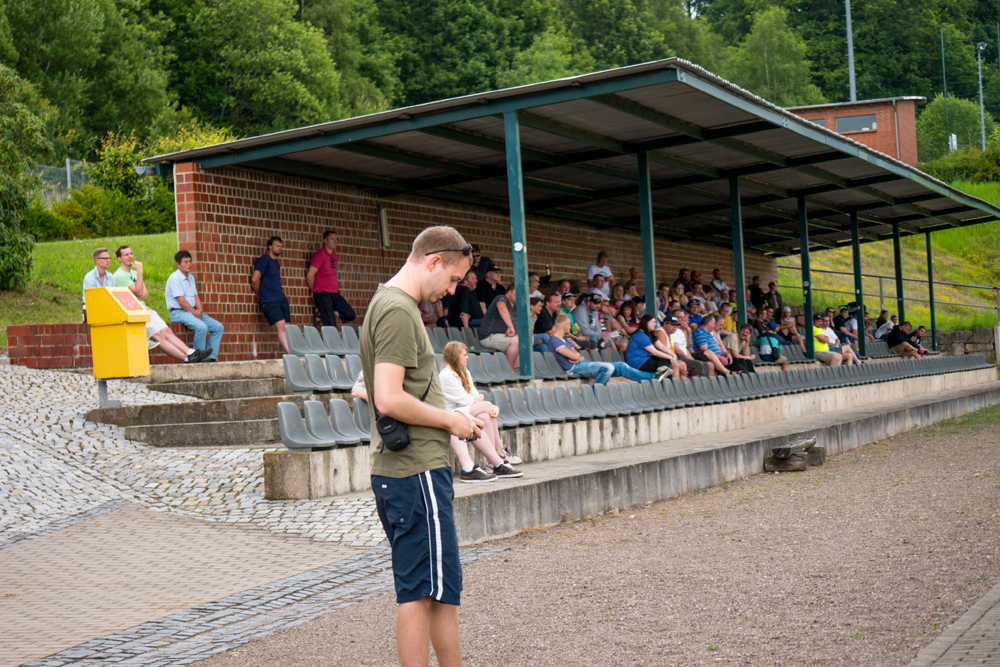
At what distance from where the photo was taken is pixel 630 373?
13.5 metres

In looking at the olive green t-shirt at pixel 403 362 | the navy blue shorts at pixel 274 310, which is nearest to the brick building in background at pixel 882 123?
the navy blue shorts at pixel 274 310

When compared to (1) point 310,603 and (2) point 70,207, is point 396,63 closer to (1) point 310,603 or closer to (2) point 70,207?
(2) point 70,207

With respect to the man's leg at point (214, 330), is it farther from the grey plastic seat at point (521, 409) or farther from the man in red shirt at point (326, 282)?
the grey plastic seat at point (521, 409)

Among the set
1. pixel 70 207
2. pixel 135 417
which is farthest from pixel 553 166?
pixel 70 207

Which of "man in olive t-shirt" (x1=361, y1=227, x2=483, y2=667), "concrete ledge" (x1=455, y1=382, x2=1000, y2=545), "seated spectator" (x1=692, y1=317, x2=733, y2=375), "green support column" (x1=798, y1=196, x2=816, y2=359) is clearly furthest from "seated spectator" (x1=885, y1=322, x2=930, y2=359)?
"man in olive t-shirt" (x1=361, y1=227, x2=483, y2=667)

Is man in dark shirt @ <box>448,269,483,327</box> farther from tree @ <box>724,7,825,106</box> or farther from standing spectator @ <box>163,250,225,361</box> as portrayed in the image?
tree @ <box>724,7,825,106</box>

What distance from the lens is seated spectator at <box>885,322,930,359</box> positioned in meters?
26.3

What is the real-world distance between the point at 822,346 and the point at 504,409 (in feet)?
44.2

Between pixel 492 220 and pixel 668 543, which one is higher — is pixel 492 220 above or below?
above

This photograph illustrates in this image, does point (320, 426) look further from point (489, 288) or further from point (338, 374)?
point (489, 288)

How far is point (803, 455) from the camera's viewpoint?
11.4 m

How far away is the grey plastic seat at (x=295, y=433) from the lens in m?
7.40

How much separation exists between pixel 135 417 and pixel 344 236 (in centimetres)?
608

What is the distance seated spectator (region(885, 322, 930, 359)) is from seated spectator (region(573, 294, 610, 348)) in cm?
1427
